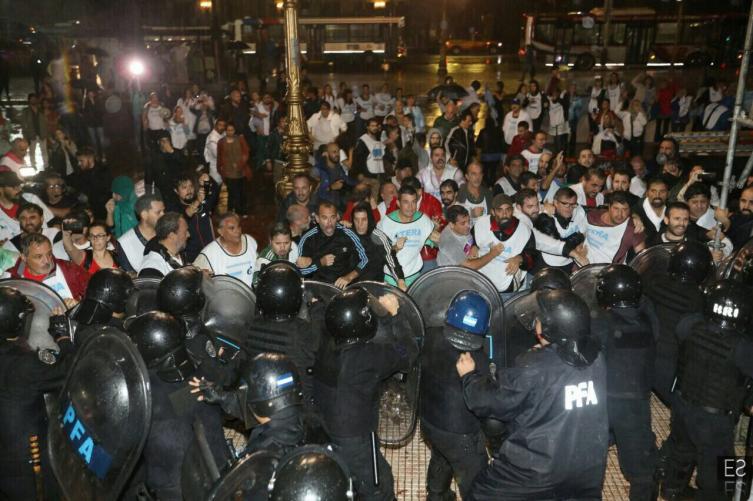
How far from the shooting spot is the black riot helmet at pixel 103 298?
4.61 m

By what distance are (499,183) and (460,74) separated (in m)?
23.9

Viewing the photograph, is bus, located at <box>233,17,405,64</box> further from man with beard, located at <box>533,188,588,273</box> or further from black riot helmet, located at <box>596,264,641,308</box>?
black riot helmet, located at <box>596,264,641,308</box>

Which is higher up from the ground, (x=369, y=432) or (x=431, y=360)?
(x=431, y=360)

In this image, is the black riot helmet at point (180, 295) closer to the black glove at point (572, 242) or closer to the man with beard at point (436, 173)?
the black glove at point (572, 242)

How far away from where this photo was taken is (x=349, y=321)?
162 inches

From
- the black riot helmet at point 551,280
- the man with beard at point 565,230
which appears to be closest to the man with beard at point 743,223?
the man with beard at point 565,230

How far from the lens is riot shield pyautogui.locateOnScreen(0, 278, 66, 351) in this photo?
5199mm

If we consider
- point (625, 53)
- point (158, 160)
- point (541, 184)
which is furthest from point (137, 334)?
point (625, 53)

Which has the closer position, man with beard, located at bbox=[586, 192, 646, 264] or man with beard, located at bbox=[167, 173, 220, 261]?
man with beard, located at bbox=[586, 192, 646, 264]

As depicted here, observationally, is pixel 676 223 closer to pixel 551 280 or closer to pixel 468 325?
pixel 551 280

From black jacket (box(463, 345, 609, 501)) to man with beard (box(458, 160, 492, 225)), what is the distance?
4.55 m

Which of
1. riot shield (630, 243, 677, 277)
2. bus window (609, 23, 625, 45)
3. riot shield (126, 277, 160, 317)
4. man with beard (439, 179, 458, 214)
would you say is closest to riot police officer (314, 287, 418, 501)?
riot shield (126, 277, 160, 317)

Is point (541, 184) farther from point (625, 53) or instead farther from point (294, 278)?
point (625, 53)

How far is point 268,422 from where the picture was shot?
10.8 ft
